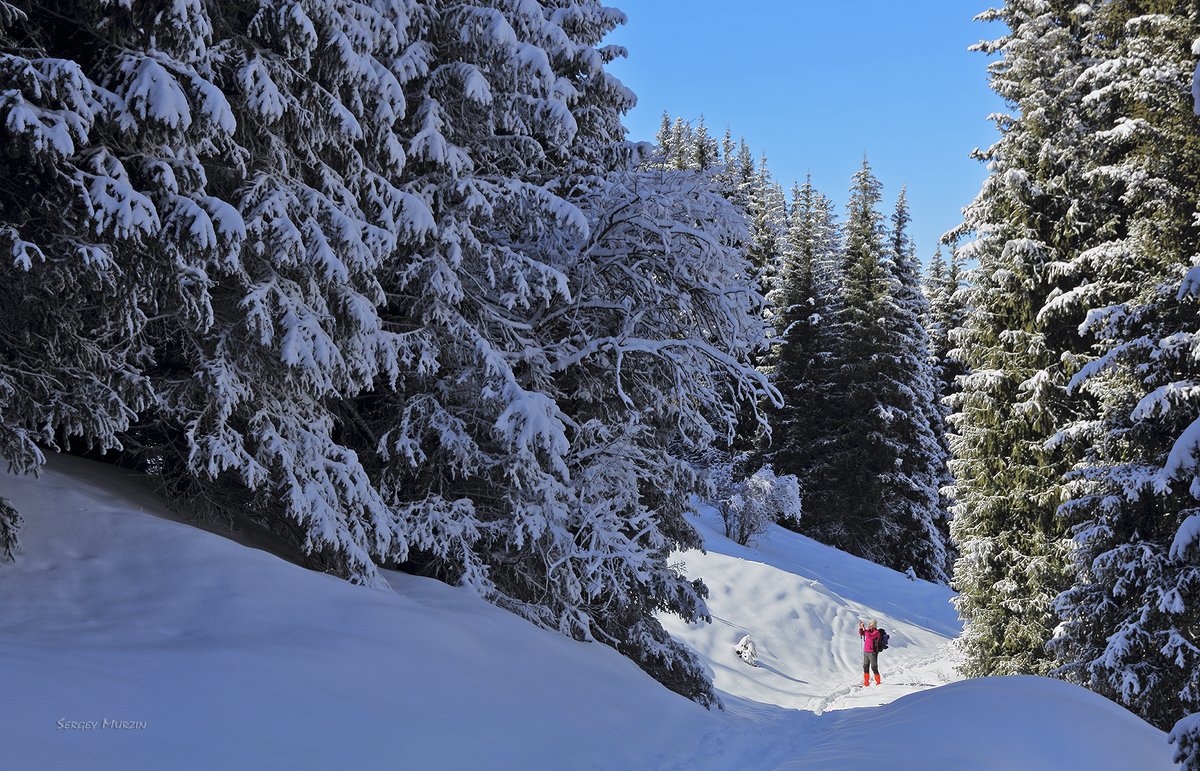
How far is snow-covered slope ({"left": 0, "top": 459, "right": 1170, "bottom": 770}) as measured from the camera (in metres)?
4.37

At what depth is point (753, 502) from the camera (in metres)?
27.0

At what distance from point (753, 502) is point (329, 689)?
2268cm

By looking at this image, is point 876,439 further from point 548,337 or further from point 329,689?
point 329,689

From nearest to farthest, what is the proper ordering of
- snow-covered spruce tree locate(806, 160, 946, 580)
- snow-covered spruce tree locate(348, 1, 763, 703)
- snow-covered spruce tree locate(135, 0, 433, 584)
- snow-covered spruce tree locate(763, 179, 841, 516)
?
snow-covered spruce tree locate(135, 0, 433, 584) < snow-covered spruce tree locate(348, 1, 763, 703) < snow-covered spruce tree locate(806, 160, 946, 580) < snow-covered spruce tree locate(763, 179, 841, 516)

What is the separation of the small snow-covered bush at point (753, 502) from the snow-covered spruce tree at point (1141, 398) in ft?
41.9

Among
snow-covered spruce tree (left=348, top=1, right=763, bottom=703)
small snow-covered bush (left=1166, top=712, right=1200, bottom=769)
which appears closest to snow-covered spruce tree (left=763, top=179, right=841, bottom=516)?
snow-covered spruce tree (left=348, top=1, right=763, bottom=703)

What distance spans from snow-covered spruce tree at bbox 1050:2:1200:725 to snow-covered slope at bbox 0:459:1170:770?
516cm

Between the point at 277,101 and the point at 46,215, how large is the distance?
2021 mm

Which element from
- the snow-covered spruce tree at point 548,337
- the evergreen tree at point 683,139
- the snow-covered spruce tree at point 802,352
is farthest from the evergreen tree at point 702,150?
Result: the snow-covered spruce tree at point 548,337

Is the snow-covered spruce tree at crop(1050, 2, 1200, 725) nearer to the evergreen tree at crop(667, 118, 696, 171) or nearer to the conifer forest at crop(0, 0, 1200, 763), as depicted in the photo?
the conifer forest at crop(0, 0, 1200, 763)

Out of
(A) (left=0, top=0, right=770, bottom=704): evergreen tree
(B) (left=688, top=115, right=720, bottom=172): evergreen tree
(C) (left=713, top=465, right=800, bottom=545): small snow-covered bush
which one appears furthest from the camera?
(B) (left=688, top=115, right=720, bottom=172): evergreen tree

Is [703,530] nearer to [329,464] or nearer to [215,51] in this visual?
[329,464]

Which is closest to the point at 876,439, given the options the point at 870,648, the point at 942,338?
the point at 942,338

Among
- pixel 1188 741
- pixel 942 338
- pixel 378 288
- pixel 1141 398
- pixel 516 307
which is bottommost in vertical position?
pixel 1188 741
